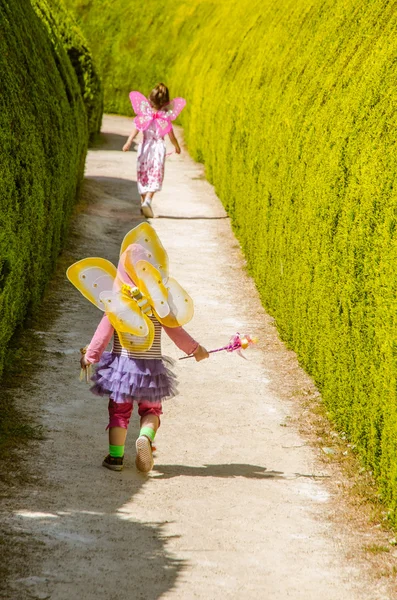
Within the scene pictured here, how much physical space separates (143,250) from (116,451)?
126 cm

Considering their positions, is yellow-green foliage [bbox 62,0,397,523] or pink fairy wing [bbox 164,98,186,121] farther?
pink fairy wing [bbox 164,98,186,121]

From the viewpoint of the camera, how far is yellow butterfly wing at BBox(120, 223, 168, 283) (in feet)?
20.8

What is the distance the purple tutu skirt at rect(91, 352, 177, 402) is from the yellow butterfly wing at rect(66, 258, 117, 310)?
0.39m

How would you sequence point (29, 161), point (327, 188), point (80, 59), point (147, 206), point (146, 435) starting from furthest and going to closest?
point (80, 59), point (147, 206), point (29, 161), point (327, 188), point (146, 435)

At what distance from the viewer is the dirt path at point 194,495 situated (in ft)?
16.0

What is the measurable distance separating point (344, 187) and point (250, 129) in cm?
518

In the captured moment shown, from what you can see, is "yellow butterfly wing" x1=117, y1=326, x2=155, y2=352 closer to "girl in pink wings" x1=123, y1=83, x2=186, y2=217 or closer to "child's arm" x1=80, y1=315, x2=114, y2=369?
"child's arm" x1=80, y1=315, x2=114, y2=369

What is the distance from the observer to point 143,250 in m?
6.39

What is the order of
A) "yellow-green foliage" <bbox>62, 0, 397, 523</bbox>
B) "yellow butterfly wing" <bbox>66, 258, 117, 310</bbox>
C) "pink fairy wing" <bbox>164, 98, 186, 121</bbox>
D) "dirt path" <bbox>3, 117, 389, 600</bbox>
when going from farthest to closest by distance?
"pink fairy wing" <bbox>164, 98, 186, 121</bbox> → "yellow butterfly wing" <bbox>66, 258, 117, 310</bbox> → "yellow-green foliage" <bbox>62, 0, 397, 523</bbox> → "dirt path" <bbox>3, 117, 389, 600</bbox>

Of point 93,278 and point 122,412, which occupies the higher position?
point 93,278

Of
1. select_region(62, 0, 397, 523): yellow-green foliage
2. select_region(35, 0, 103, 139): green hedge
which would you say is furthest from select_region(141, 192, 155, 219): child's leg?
select_region(35, 0, 103, 139): green hedge

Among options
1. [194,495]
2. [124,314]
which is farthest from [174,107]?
[194,495]

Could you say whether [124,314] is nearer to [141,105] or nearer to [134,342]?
[134,342]

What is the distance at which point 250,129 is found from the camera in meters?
12.1
